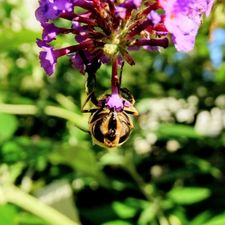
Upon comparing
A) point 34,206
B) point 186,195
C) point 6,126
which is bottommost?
point 186,195

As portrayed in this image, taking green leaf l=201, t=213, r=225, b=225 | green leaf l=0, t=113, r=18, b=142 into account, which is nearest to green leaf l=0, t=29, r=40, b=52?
green leaf l=0, t=113, r=18, b=142

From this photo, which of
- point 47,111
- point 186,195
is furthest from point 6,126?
point 186,195

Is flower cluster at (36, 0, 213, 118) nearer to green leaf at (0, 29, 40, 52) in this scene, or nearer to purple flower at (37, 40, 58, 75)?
purple flower at (37, 40, 58, 75)

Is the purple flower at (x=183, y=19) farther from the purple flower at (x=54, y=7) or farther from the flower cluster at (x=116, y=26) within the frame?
the purple flower at (x=54, y=7)

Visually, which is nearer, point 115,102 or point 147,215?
point 115,102

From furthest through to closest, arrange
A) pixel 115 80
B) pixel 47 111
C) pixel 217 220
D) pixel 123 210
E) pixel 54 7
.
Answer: pixel 47 111, pixel 123 210, pixel 217 220, pixel 115 80, pixel 54 7

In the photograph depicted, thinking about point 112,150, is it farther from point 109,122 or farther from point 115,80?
point 115,80

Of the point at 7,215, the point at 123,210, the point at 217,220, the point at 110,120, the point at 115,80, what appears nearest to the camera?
the point at 115,80

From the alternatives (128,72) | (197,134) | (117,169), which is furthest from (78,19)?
(128,72)
